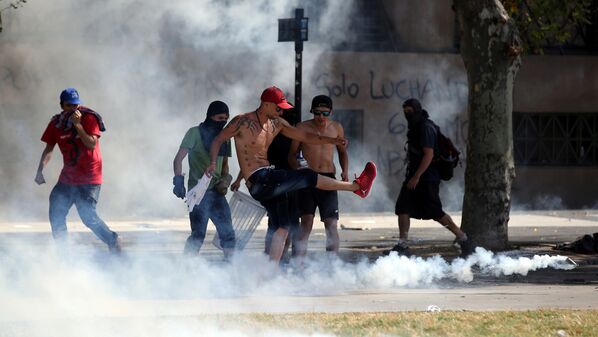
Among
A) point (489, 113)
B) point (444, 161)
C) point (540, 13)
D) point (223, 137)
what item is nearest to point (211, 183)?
point (223, 137)

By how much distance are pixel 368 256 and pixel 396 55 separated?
8.15 meters

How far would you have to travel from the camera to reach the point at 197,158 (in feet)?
33.0

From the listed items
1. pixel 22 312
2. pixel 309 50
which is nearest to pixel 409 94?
pixel 309 50

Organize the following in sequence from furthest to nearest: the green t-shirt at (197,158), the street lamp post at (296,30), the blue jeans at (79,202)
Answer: the street lamp post at (296,30) < the blue jeans at (79,202) < the green t-shirt at (197,158)

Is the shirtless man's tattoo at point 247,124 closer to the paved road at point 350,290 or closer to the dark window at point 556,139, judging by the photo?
the paved road at point 350,290

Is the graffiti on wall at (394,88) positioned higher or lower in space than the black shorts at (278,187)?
higher

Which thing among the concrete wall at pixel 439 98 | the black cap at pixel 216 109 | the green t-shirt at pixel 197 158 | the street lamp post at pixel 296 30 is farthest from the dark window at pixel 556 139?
the green t-shirt at pixel 197 158

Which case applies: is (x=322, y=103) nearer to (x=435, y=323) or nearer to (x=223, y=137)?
(x=223, y=137)

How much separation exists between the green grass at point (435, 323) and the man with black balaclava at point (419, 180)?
388 cm

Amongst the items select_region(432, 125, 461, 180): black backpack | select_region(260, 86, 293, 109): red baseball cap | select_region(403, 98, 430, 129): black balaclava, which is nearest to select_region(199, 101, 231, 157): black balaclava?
select_region(260, 86, 293, 109): red baseball cap

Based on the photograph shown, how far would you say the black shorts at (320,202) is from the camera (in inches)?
414

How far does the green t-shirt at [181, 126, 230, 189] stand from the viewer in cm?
998

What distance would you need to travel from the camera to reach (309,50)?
18234 millimetres

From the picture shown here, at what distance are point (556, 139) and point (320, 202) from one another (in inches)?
452
